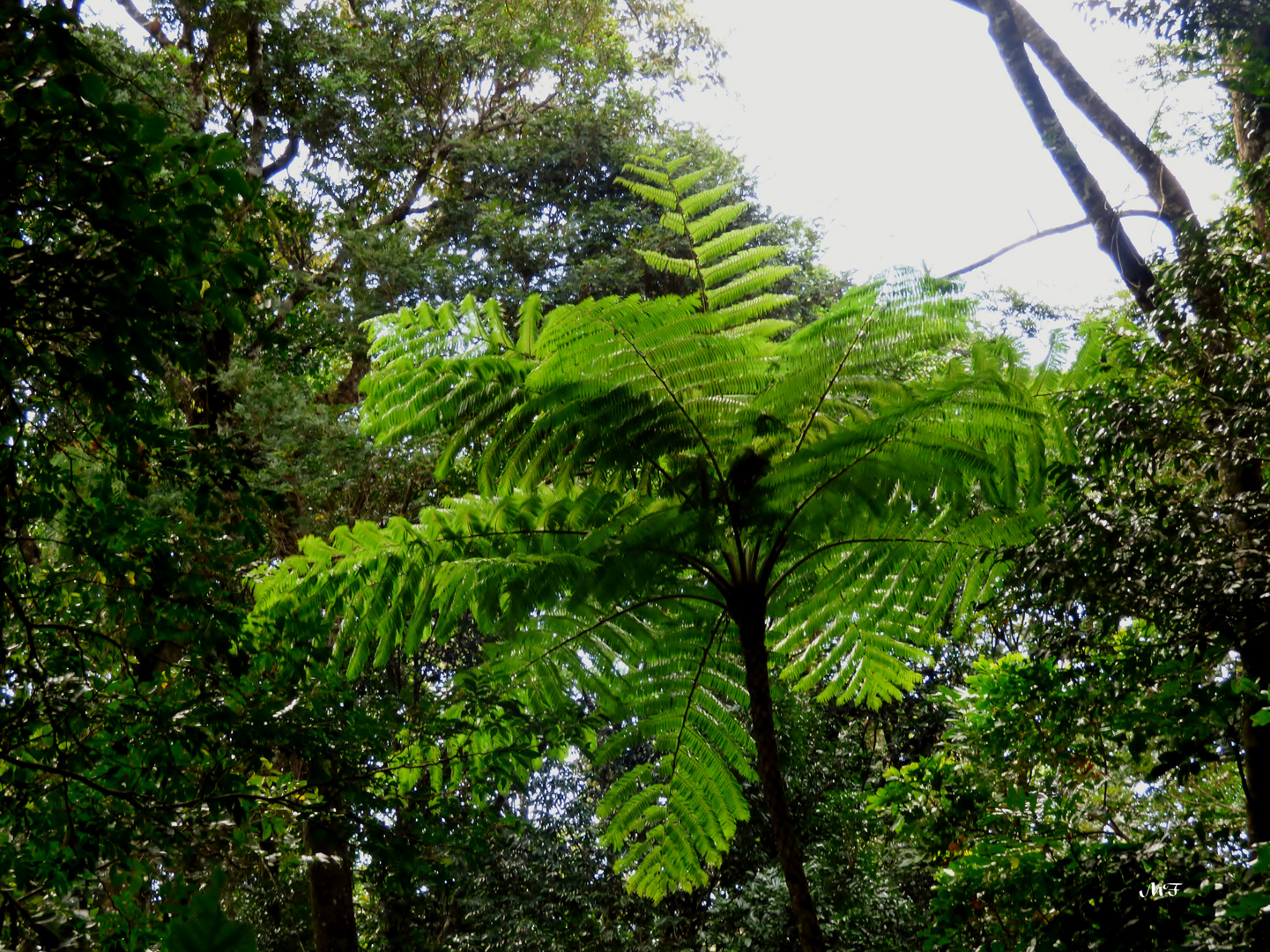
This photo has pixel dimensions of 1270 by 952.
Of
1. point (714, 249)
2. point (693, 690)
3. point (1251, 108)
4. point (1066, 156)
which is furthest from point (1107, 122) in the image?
point (693, 690)

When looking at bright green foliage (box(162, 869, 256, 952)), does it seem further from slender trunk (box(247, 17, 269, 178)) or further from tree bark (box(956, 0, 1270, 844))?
slender trunk (box(247, 17, 269, 178))

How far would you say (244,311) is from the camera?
2.14 m

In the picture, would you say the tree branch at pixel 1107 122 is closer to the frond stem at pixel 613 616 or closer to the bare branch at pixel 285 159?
the frond stem at pixel 613 616

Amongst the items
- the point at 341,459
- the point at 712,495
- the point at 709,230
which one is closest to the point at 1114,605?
the point at 712,495

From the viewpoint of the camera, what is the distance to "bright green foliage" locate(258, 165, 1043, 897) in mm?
2223

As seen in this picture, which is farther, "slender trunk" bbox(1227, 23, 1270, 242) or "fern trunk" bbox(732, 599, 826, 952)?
"slender trunk" bbox(1227, 23, 1270, 242)

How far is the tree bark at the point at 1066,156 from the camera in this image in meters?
4.94

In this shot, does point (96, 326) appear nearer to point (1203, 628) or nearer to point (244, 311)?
point (244, 311)

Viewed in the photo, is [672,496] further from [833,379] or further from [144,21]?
[144,21]

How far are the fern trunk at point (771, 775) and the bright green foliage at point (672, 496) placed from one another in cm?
8

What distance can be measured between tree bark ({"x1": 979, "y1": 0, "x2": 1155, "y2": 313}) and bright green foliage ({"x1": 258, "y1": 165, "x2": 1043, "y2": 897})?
2.79 meters

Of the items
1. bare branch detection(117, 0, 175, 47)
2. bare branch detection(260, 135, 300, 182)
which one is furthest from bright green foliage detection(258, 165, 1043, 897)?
bare branch detection(117, 0, 175, 47)

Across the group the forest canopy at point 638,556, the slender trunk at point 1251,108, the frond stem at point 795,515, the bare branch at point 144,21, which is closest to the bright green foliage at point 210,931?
the forest canopy at point 638,556

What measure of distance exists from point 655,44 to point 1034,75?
5.46 m
